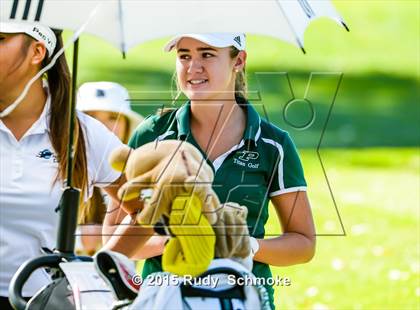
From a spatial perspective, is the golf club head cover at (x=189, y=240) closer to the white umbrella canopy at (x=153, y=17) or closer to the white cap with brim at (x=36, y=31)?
the white umbrella canopy at (x=153, y=17)

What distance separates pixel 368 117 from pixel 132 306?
13692 millimetres

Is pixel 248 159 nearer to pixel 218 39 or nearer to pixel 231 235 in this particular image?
pixel 218 39

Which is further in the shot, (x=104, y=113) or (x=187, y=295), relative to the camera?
(x=104, y=113)

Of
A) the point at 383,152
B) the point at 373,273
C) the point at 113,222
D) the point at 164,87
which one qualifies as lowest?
the point at 164,87

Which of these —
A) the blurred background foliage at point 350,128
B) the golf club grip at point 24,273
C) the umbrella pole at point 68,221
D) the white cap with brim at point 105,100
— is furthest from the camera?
the blurred background foliage at point 350,128

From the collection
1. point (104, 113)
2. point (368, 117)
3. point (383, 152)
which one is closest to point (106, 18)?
point (104, 113)

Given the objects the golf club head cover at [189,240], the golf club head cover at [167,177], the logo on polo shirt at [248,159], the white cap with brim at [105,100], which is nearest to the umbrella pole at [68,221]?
the golf club head cover at [167,177]

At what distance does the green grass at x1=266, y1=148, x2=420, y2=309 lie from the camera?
8086 millimetres

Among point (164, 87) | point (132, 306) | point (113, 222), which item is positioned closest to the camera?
point (132, 306)

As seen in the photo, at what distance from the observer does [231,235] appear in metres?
4.01

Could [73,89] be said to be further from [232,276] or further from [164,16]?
[232,276]

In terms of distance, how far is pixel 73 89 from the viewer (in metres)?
4.35

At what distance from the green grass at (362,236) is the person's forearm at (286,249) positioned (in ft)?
8.69

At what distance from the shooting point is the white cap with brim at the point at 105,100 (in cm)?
711
